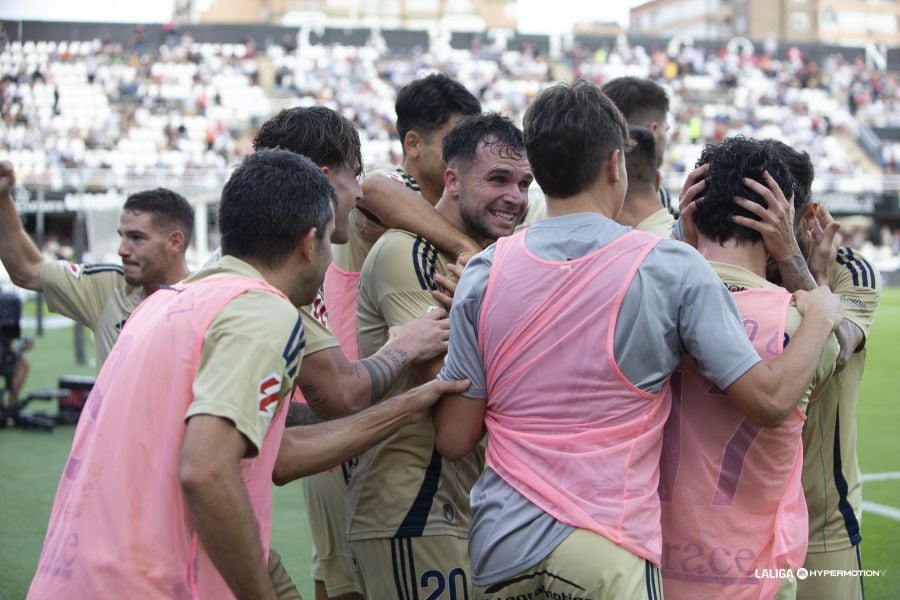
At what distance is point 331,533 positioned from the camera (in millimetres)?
4402

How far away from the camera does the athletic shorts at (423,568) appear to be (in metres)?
3.54

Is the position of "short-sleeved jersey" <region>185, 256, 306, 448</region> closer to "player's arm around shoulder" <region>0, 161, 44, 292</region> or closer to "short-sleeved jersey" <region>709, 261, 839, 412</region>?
"short-sleeved jersey" <region>709, 261, 839, 412</region>

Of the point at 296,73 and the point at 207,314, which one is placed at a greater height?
the point at 296,73

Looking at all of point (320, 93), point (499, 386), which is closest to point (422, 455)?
point (499, 386)

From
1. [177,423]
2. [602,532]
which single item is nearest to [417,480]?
[602,532]

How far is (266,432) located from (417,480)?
1.11m

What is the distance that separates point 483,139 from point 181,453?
6.03ft

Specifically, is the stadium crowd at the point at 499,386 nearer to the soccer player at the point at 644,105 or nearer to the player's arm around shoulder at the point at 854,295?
the player's arm around shoulder at the point at 854,295

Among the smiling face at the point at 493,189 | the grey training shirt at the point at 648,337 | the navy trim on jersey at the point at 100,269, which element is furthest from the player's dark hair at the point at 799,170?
the navy trim on jersey at the point at 100,269

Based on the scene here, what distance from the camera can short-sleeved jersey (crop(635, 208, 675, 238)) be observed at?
457cm

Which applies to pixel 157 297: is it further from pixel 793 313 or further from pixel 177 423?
pixel 793 313

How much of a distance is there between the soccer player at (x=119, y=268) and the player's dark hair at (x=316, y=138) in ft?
8.01

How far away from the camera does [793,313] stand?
297 centimetres

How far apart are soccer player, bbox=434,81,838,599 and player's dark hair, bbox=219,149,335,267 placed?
531 millimetres
